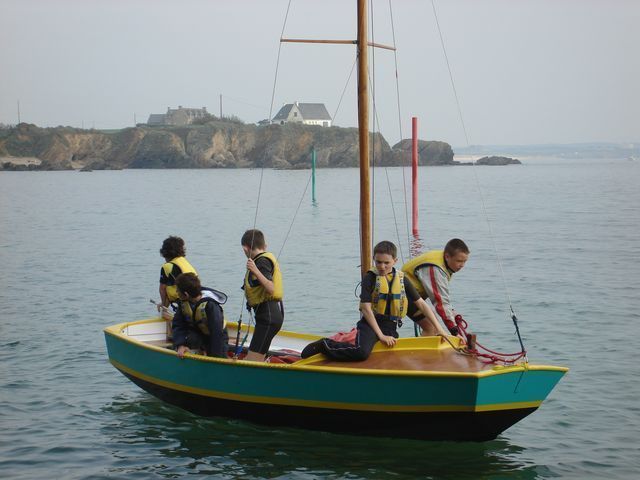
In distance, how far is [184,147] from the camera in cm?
15288

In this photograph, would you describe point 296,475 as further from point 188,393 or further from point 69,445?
point 69,445

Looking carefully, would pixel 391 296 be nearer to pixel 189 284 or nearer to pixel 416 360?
pixel 416 360

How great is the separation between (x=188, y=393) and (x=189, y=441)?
53 cm

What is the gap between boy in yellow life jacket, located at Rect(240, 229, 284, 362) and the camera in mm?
10305

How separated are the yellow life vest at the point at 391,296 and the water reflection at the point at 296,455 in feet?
4.49

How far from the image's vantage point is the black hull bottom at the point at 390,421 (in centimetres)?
927

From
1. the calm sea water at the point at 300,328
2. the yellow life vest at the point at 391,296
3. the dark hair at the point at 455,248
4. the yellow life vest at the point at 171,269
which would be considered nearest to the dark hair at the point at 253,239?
the yellow life vest at the point at 391,296

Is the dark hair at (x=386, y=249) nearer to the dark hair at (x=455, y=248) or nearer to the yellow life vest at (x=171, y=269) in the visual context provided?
the dark hair at (x=455, y=248)

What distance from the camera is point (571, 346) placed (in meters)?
16.2

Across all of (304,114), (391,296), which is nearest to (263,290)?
(391,296)

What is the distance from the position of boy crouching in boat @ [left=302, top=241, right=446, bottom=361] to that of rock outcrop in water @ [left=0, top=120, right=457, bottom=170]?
443ft

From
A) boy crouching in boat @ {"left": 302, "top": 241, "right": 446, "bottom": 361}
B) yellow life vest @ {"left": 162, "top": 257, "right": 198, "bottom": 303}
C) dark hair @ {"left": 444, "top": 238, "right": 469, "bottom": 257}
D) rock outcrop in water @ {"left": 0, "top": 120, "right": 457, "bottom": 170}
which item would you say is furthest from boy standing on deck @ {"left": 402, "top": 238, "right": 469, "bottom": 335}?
rock outcrop in water @ {"left": 0, "top": 120, "right": 457, "bottom": 170}

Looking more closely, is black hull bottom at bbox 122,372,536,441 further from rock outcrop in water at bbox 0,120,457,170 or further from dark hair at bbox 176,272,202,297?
rock outcrop in water at bbox 0,120,457,170

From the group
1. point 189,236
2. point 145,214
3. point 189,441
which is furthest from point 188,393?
point 145,214
